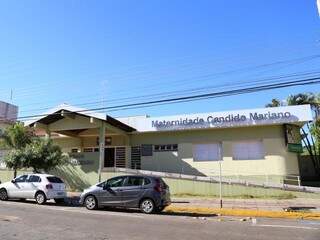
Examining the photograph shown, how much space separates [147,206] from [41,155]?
37.4 feet

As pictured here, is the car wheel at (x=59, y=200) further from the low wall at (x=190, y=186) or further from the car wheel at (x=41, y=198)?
the low wall at (x=190, y=186)

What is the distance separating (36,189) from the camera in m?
20.3

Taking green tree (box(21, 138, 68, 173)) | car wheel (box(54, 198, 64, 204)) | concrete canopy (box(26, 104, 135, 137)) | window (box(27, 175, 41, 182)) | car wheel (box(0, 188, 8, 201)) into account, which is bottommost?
car wheel (box(54, 198, 64, 204))

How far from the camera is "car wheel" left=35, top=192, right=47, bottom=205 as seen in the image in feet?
65.6

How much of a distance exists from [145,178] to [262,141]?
40.6 ft

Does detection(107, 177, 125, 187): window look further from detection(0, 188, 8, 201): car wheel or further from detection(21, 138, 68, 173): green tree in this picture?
detection(21, 138, 68, 173): green tree

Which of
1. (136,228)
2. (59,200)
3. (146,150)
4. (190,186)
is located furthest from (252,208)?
(146,150)

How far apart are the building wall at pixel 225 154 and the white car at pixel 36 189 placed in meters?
9.78

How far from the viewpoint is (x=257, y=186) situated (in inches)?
924

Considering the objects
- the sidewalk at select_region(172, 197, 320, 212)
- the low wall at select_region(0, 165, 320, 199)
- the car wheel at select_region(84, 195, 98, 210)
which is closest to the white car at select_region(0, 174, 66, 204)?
the car wheel at select_region(84, 195, 98, 210)

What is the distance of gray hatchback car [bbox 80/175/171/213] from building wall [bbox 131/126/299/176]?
11043 mm

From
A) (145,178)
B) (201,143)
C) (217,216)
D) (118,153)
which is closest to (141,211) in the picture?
(145,178)

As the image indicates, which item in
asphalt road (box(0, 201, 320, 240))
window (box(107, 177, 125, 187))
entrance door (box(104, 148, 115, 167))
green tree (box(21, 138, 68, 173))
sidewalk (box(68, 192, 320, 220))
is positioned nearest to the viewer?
asphalt road (box(0, 201, 320, 240))

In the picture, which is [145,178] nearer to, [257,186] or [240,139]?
[257,186]
